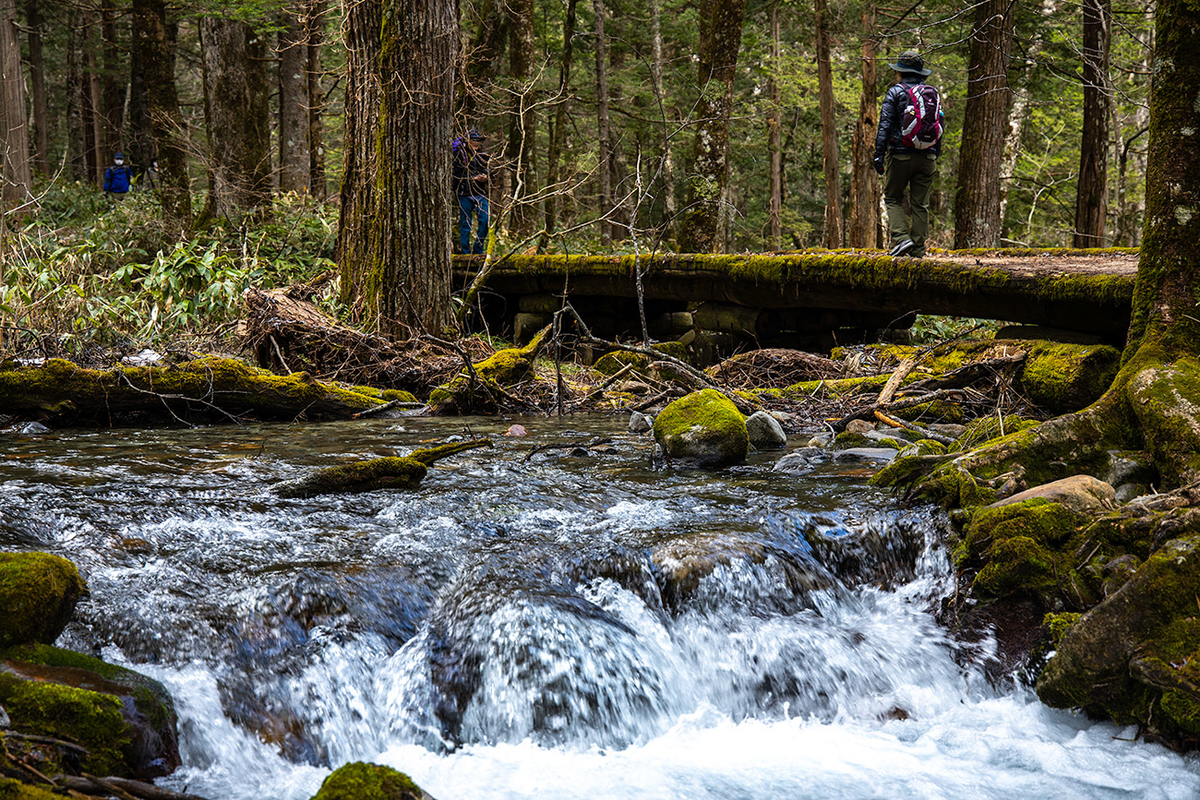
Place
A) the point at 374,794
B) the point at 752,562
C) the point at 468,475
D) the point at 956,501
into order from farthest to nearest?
1. the point at 468,475
2. the point at 956,501
3. the point at 752,562
4. the point at 374,794

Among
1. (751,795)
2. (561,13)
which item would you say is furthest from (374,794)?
(561,13)

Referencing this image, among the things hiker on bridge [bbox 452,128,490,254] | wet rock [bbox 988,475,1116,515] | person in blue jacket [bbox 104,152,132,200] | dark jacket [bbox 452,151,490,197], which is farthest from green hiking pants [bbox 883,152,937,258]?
person in blue jacket [bbox 104,152,132,200]

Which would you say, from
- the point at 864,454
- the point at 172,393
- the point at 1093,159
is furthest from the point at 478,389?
the point at 1093,159

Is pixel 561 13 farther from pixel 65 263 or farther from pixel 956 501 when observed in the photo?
pixel 956 501

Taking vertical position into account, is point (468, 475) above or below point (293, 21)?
below

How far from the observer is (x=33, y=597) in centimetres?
272

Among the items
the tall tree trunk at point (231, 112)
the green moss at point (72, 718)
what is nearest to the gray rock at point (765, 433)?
the green moss at point (72, 718)

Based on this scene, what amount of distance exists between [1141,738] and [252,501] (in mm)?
4105

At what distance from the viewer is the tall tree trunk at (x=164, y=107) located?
1351 cm

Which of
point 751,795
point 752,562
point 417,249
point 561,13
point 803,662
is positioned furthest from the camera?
point 561,13

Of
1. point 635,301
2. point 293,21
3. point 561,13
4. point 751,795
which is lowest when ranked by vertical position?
point 751,795

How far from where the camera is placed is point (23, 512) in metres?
4.07

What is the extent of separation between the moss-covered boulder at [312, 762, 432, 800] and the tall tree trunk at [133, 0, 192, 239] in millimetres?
12939

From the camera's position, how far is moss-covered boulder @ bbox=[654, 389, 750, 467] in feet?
19.0
